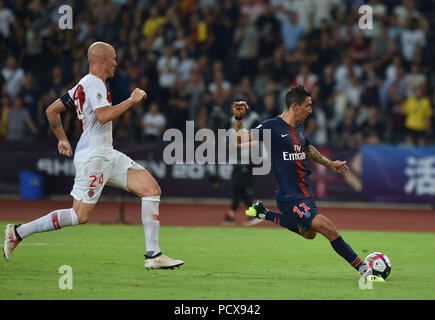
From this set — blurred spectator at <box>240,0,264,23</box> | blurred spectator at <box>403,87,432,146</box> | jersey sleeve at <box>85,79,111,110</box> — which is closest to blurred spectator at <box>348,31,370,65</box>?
blurred spectator at <box>403,87,432,146</box>

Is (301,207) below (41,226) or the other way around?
the other way around

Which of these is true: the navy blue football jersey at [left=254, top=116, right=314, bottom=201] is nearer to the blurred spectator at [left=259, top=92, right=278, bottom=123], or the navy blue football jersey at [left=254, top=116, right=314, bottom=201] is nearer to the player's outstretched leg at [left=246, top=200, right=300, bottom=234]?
the player's outstretched leg at [left=246, top=200, right=300, bottom=234]

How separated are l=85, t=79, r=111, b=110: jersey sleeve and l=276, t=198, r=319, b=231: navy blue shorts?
2.33 m

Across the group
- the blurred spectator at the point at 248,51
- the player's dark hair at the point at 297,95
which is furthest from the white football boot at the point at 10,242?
the blurred spectator at the point at 248,51

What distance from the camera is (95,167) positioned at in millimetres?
9648

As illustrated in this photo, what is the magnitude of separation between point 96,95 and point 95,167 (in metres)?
0.82

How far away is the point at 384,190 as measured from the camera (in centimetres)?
2059

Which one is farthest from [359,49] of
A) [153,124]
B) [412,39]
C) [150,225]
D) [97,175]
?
[97,175]

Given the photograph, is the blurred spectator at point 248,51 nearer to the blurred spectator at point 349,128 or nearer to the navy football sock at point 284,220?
the blurred spectator at point 349,128

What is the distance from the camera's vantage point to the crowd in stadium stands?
2123cm

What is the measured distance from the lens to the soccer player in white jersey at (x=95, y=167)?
31.4ft

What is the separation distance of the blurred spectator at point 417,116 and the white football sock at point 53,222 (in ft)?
42.1

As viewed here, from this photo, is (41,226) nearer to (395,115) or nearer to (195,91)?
(195,91)

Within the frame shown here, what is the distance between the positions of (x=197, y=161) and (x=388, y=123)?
5.03m
